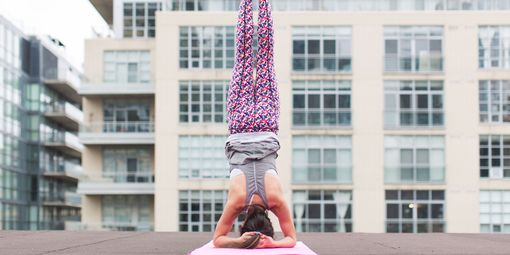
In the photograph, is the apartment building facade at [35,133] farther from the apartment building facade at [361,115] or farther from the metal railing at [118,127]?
the apartment building facade at [361,115]

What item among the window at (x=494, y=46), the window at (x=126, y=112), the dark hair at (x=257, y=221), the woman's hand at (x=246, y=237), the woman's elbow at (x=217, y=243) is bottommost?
the woman's elbow at (x=217, y=243)

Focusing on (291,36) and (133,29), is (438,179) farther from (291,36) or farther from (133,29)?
(133,29)

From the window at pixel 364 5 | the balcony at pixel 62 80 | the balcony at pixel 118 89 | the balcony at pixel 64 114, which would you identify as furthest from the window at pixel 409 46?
the balcony at pixel 62 80

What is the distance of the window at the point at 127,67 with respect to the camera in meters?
37.3

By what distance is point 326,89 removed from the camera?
34312mm

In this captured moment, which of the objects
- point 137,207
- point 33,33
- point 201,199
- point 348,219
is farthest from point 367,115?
point 33,33

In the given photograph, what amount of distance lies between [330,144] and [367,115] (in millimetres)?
2006

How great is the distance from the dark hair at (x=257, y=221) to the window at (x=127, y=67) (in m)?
29.7

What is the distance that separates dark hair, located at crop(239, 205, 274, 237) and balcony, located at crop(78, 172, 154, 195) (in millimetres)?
28147

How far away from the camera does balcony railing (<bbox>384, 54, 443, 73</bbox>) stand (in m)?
34.2

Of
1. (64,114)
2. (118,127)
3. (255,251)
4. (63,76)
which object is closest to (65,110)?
(64,114)

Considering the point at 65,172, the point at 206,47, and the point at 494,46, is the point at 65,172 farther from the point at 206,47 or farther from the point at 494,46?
the point at 494,46

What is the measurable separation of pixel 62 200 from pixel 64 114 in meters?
6.17

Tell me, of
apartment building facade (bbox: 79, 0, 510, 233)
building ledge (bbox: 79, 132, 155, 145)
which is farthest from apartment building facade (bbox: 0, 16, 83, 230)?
apartment building facade (bbox: 79, 0, 510, 233)
